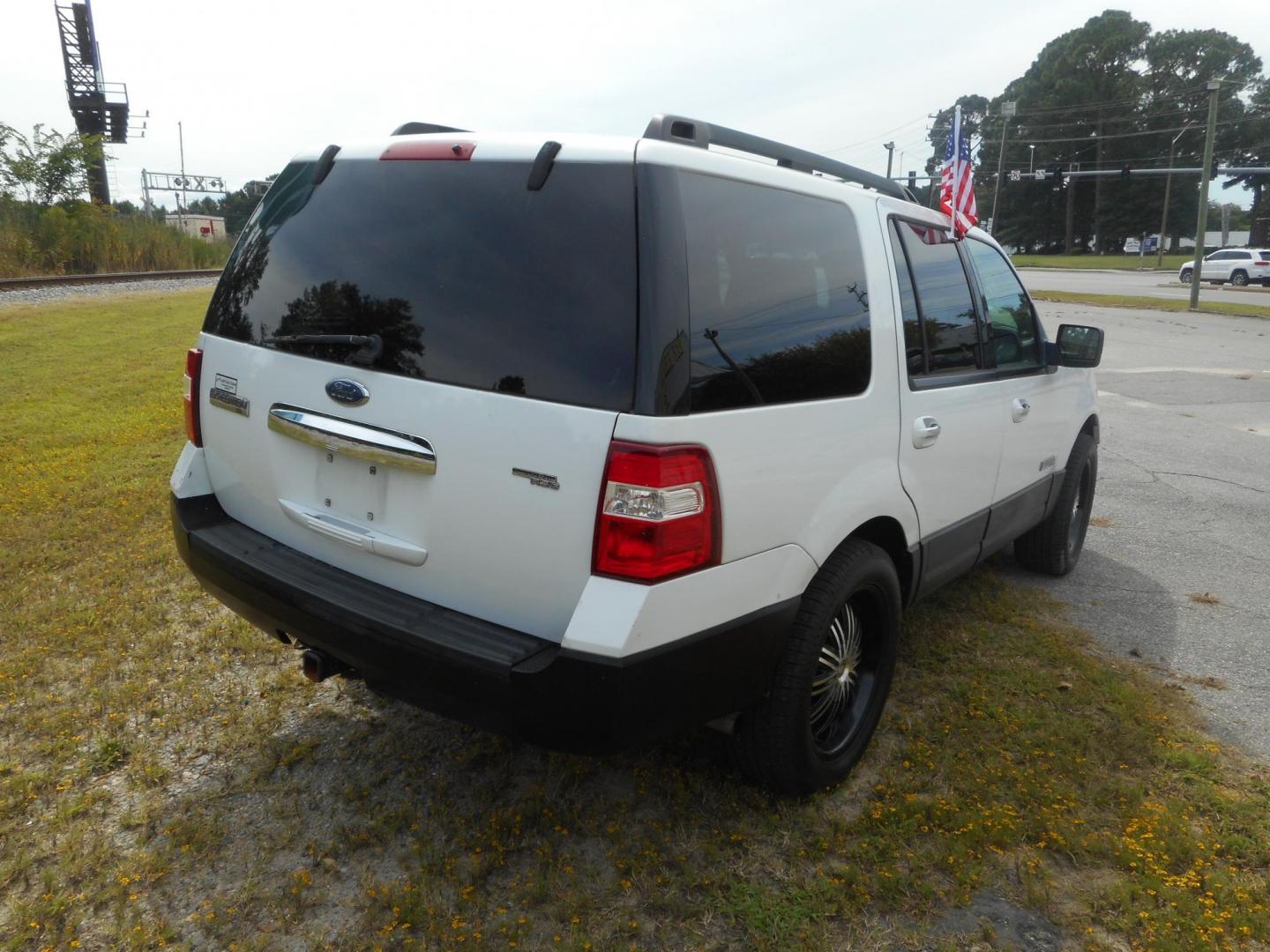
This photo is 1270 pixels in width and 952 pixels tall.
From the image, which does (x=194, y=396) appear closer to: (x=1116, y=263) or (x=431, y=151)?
(x=431, y=151)

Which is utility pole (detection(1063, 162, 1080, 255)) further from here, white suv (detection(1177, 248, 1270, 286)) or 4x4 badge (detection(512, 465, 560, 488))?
4x4 badge (detection(512, 465, 560, 488))

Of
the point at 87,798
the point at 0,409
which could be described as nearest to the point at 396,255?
the point at 87,798

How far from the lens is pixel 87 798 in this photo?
9.18ft

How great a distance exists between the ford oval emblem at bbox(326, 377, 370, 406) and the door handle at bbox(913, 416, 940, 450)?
181 cm

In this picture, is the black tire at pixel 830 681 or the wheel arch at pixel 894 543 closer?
the black tire at pixel 830 681

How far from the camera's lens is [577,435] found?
7.04 feet

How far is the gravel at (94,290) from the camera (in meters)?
14.8

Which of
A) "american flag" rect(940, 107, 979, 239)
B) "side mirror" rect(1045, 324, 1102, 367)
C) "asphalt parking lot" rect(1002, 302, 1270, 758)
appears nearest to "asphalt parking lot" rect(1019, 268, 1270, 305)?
"asphalt parking lot" rect(1002, 302, 1270, 758)

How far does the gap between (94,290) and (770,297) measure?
58.2ft

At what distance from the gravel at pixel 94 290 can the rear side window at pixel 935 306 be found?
15.2 meters

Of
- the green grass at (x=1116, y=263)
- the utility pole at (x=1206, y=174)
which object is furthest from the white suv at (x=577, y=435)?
the green grass at (x=1116, y=263)

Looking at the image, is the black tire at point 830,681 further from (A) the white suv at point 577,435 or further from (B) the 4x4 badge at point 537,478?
(B) the 4x4 badge at point 537,478

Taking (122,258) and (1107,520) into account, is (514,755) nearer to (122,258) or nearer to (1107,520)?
(1107,520)

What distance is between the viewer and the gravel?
48.5 ft
